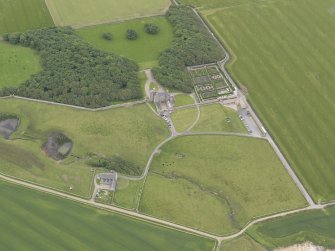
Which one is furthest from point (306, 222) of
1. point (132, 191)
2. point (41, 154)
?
point (41, 154)

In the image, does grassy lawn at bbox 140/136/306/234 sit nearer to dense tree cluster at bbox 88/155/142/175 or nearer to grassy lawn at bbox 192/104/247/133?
grassy lawn at bbox 192/104/247/133

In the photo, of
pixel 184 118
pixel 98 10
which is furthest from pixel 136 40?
pixel 184 118

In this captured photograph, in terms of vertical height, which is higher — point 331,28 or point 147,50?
point 331,28

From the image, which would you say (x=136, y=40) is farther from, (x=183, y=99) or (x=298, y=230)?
(x=298, y=230)

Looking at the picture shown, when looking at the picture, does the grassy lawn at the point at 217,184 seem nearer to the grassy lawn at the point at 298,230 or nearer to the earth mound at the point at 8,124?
the grassy lawn at the point at 298,230

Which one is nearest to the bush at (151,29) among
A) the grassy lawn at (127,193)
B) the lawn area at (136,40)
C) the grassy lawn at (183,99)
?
the lawn area at (136,40)

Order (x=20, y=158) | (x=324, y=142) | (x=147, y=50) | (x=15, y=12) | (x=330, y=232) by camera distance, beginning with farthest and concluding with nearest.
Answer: (x=15, y=12), (x=147, y=50), (x=324, y=142), (x=20, y=158), (x=330, y=232)

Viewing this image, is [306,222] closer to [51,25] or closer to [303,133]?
[303,133]

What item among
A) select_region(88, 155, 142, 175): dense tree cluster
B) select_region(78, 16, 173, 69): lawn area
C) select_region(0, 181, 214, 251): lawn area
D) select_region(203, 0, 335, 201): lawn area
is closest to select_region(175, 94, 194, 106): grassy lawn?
select_region(78, 16, 173, 69): lawn area
